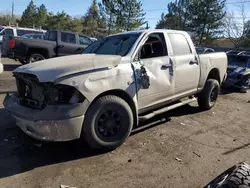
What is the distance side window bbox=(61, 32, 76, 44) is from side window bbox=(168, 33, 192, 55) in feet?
28.0

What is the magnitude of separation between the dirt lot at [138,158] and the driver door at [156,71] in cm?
67

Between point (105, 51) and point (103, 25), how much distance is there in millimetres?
39750

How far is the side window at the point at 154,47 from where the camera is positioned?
16.6 feet

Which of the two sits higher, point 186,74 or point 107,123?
point 186,74

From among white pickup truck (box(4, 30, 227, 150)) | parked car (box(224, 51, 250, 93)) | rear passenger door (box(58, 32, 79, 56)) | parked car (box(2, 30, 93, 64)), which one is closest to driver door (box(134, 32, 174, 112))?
white pickup truck (box(4, 30, 227, 150))

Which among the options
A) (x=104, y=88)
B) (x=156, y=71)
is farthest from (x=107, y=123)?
(x=156, y=71)

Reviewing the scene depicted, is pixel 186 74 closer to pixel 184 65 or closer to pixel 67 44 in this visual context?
pixel 184 65

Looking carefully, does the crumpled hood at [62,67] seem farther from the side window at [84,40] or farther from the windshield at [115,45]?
the side window at [84,40]

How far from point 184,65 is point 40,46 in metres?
8.13

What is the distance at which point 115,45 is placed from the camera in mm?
5254

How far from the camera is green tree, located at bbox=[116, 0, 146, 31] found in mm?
38562

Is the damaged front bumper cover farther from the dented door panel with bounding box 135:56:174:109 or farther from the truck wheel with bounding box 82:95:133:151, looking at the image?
the dented door panel with bounding box 135:56:174:109

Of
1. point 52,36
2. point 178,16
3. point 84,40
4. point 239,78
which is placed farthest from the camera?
point 178,16

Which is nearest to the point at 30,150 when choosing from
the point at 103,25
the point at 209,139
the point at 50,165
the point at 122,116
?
the point at 50,165
